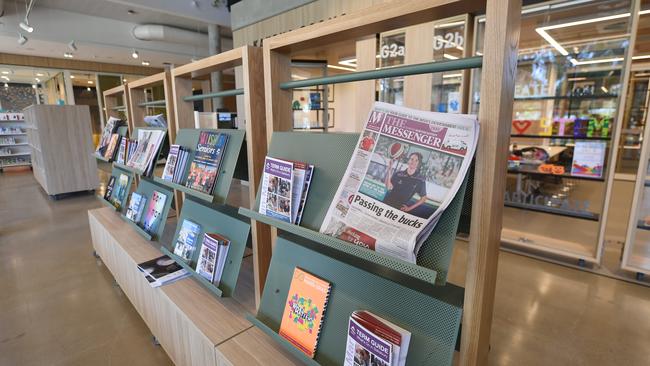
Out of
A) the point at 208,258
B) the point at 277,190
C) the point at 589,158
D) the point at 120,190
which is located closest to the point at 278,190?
the point at 277,190

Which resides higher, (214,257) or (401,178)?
(401,178)

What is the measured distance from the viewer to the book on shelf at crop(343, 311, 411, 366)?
80cm

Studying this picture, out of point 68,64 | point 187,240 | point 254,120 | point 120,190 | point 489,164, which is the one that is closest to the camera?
point 489,164

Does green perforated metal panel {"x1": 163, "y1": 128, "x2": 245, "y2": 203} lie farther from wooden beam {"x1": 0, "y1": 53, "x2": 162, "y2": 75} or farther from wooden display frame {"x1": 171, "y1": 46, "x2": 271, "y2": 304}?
wooden beam {"x1": 0, "y1": 53, "x2": 162, "y2": 75}

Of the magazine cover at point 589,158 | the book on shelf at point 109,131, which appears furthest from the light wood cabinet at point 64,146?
the magazine cover at point 589,158

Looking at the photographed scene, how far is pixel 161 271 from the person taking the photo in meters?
1.82

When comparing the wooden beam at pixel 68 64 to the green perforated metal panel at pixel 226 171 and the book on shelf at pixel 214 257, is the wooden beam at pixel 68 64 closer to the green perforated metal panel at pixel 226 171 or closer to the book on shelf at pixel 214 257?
the green perforated metal panel at pixel 226 171

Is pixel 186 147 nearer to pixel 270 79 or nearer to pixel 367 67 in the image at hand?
pixel 270 79

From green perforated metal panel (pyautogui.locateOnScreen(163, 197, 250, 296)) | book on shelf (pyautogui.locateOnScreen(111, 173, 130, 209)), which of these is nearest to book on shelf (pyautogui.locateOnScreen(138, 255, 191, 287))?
green perforated metal panel (pyautogui.locateOnScreen(163, 197, 250, 296))

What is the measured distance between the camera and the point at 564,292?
99.0 inches

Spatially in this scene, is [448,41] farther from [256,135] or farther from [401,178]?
[401,178]

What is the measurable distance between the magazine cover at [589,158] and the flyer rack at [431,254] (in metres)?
2.82

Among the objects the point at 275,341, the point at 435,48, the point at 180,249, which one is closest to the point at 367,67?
the point at 435,48

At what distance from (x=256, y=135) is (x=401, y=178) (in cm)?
80
